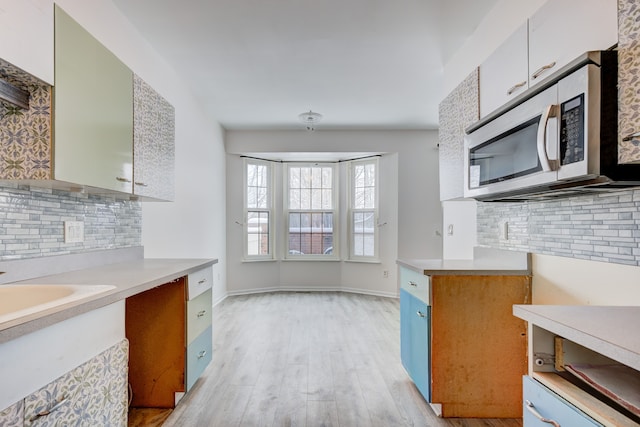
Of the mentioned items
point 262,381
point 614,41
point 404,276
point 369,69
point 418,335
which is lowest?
point 262,381

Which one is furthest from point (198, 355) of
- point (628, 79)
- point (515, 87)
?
point (628, 79)

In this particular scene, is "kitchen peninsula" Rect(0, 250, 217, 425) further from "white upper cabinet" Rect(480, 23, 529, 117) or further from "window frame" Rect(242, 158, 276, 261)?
"window frame" Rect(242, 158, 276, 261)

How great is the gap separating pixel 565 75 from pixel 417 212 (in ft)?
13.3

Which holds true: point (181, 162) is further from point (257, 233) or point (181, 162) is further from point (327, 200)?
point (327, 200)

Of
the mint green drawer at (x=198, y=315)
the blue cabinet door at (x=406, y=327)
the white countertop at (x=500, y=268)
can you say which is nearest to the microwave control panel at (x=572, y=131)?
the white countertop at (x=500, y=268)

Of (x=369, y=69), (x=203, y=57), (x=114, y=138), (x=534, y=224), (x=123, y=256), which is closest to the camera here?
(x=114, y=138)

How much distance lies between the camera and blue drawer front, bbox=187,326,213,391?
2.17 meters

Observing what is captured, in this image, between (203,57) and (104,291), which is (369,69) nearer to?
(203,57)

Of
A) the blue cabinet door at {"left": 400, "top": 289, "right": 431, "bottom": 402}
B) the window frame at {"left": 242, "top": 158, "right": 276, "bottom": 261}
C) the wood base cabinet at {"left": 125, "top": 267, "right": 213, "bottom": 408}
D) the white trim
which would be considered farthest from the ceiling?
the white trim

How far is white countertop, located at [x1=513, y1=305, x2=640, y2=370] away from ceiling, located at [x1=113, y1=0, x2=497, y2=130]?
75.5 inches

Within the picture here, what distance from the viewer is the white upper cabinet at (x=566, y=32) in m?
1.20

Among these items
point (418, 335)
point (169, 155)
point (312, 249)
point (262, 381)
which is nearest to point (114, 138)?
point (169, 155)

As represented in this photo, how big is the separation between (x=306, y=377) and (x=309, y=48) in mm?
2438

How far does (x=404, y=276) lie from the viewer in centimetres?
247
